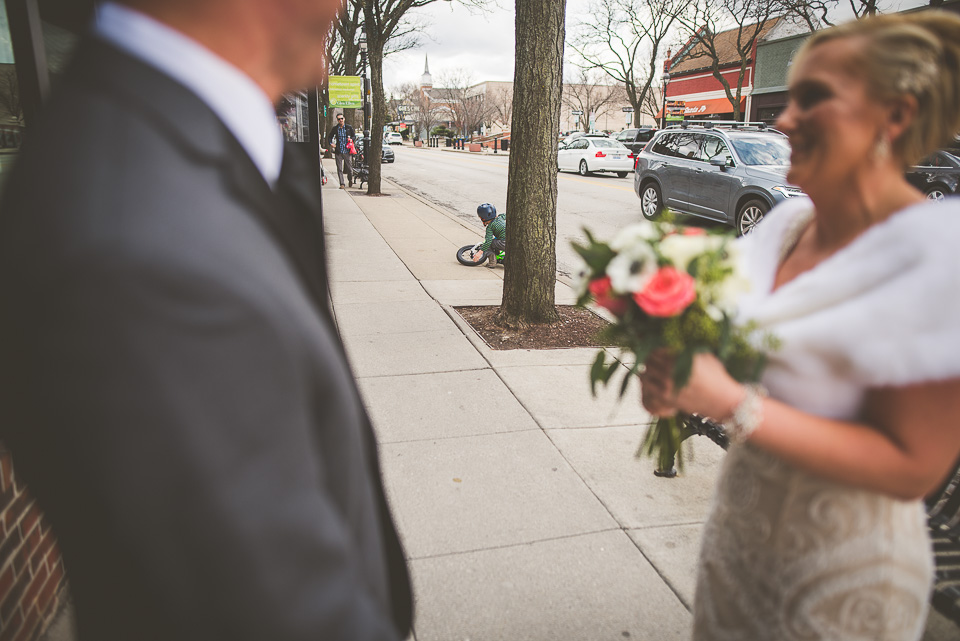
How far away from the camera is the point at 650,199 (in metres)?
14.3

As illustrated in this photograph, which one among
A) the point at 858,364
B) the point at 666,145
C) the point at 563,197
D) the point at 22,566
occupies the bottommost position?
the point at 22,566

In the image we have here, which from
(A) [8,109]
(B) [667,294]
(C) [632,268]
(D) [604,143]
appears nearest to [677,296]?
(B) [667,294]

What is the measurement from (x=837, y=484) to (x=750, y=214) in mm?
11141

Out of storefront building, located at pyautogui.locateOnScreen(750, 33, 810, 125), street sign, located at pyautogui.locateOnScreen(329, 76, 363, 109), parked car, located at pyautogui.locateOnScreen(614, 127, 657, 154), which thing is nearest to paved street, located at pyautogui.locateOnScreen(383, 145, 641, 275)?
street sign, located at pyautogui.locateOnScreen(329, 76, 363, 109)

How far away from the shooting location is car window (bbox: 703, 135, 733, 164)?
12125mm

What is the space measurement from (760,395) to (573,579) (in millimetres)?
1832

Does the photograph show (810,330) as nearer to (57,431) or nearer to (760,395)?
(760,395)

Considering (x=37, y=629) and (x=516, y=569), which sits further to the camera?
(x=516, y=569)

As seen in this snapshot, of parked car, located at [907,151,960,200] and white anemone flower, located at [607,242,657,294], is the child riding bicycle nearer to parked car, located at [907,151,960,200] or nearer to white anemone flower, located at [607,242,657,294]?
white anemone flower, located at [607,242,657,294]

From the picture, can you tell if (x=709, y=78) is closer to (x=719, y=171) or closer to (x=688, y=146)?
(x=688, y=146)

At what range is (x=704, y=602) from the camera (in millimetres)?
1652

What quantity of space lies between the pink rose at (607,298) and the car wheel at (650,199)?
1302cm

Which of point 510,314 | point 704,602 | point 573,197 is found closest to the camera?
point 704,602

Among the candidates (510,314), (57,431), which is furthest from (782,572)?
(510,314)
